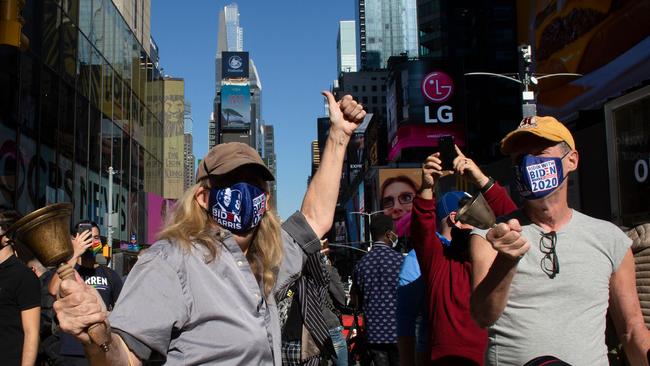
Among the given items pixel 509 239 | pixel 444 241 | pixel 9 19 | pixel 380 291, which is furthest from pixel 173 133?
pixel 509 239

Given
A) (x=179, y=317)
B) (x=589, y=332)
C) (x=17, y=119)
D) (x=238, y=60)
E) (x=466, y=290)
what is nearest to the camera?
(x=179, y=317)

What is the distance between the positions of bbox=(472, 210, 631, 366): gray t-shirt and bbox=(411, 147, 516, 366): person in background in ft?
2.96

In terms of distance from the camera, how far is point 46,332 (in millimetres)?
5805

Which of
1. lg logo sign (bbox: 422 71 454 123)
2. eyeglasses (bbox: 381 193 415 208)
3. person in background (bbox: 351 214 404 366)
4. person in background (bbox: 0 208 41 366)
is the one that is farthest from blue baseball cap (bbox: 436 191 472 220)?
eyeglasses (bbox: 381 193 415 208)

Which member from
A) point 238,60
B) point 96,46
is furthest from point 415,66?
point 238,60

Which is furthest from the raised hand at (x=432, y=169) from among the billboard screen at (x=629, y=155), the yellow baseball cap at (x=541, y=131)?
the billboard screen at (x=629, y=155)

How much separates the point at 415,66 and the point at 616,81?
3846 centimetres

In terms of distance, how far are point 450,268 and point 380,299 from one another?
9.88ft

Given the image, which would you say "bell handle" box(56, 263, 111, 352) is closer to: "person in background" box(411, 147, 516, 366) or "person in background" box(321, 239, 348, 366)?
"person in background" box(411, 147, 516, 366)

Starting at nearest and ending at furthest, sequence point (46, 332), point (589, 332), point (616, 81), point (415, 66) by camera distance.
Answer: point (589, 332) < point (46, 332) < point (616, 81) < point (415, 66)

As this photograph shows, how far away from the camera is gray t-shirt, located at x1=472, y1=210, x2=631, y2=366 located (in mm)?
2762

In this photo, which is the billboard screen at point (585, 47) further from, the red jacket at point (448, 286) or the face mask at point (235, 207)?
the face mask at point (235, 207)

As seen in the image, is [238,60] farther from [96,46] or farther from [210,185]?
[210,185]

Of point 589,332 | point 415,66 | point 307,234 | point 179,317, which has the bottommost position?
point 589,332
